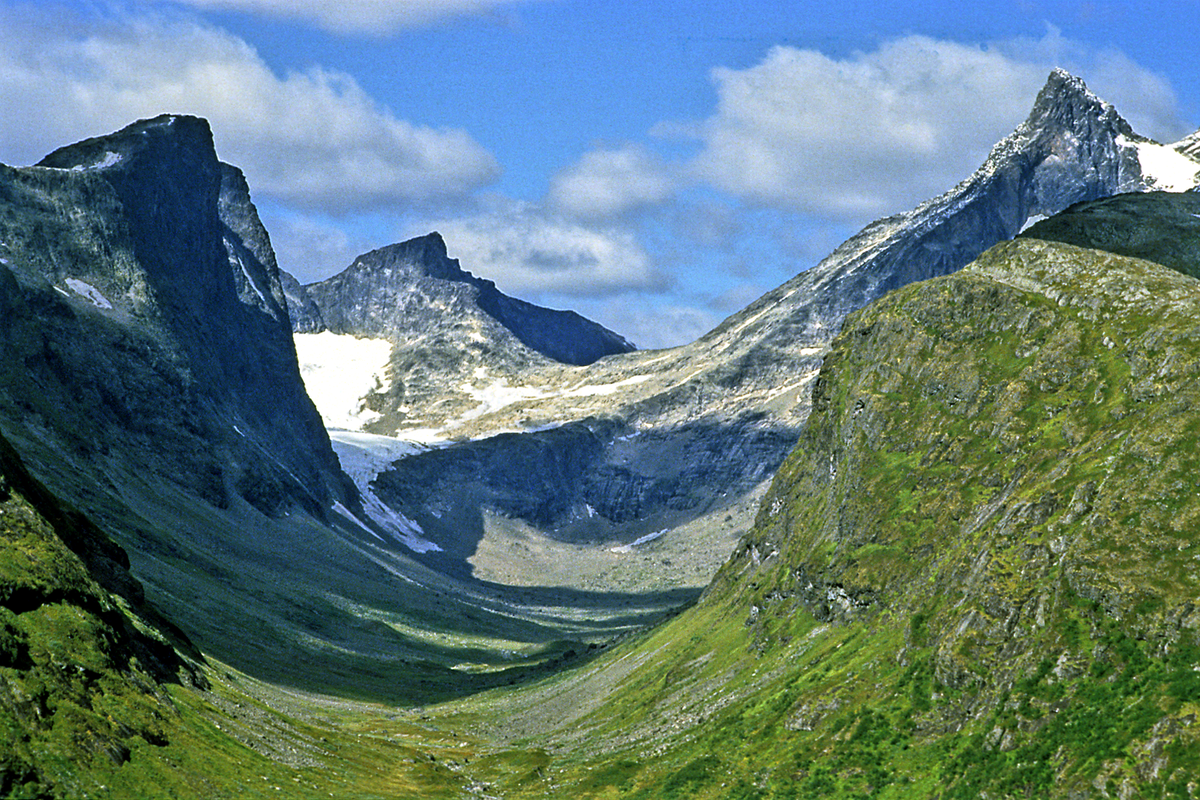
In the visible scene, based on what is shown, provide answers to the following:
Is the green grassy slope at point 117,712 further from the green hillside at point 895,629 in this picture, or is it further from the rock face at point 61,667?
the green hillside at point 895,629

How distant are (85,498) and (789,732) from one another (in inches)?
5014

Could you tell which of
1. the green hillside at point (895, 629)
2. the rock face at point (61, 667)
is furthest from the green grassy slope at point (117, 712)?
the green hillside at point (895, 629)

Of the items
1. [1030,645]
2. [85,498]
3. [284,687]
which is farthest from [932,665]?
[85,498]

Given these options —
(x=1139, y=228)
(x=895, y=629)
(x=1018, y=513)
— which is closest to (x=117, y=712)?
(x=895, y=629)

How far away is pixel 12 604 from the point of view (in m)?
66.5

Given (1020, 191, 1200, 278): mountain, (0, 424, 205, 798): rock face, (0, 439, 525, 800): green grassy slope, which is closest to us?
(0, 424, 205, 798): rock face

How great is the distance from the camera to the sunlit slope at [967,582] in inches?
2057

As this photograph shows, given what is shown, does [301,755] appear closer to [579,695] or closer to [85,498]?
[579,695]

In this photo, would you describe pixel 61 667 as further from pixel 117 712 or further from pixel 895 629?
pixel 895 629

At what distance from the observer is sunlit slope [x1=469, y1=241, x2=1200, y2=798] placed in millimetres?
52250

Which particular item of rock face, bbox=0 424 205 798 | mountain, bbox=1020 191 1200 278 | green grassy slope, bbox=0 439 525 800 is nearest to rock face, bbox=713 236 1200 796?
mountain, bbox=1020 191 1200 278

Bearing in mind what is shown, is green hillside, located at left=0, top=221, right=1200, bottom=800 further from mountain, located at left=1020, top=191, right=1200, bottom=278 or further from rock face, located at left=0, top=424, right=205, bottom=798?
mountain, located at left=1020, top=191, right=1200, bottom=278

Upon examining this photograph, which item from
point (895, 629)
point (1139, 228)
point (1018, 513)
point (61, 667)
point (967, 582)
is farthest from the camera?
point (1139, 228)

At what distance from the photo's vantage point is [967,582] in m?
66.4
